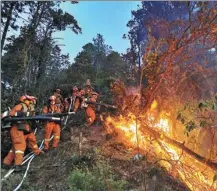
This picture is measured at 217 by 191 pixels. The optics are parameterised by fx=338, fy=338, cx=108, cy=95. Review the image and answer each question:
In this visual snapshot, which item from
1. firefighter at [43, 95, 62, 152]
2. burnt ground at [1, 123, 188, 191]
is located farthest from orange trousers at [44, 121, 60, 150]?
burnt ground at [1, 123, 188, 191]

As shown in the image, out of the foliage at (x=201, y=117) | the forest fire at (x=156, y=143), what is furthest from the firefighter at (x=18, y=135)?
the foliage at (x=201, y=117)

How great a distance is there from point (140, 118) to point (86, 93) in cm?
595

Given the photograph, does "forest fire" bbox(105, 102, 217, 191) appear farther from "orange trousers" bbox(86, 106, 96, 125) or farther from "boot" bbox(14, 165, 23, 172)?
"boot" bbox(14, 165, 23, 172)

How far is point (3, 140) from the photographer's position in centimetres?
1252

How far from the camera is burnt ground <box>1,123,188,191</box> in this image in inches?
363

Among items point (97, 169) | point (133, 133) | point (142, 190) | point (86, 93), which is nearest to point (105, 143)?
point (133, 133)

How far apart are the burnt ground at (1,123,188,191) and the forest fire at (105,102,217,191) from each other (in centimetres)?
42

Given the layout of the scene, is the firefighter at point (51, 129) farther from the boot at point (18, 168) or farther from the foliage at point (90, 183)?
the foliage at point (90, 183)

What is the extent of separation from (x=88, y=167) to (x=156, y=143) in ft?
9.54

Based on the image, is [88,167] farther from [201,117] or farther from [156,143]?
[201,117]

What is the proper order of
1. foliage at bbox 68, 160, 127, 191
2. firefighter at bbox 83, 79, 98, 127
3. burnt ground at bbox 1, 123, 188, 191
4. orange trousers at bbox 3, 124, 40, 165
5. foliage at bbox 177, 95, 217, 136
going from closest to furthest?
foliage at bbox 177, 95, 217, 136 → foliage at bbox 68, 160, 127, 191 → burnt ground at bbox 1, 123, 188, 191 → orange trousers at bbox 3, 124, 40, 165 → firefighter at bbox 83, 79, 98, 127

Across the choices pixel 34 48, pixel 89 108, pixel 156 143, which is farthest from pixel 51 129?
pixel 34 48

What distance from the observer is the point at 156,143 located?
38.9 ft

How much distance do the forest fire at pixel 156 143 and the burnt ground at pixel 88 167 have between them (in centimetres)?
42
